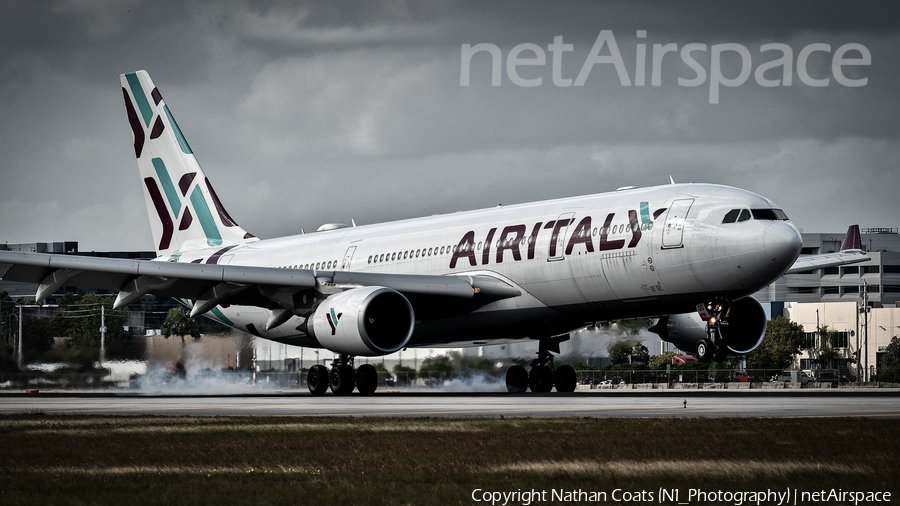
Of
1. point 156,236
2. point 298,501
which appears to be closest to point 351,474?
point 298,501

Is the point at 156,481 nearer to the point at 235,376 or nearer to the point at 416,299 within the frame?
the point at 416,299

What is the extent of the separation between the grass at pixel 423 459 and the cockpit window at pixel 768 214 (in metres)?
8.83

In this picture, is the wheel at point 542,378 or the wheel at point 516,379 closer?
the wheel at point 542,378

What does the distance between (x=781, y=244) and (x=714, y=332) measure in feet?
7.95

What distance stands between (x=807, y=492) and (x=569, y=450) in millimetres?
3345

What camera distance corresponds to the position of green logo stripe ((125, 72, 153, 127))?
38031mm

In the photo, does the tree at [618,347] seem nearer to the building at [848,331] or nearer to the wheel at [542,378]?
the wheel at [542,378]

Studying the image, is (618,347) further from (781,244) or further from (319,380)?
(781,244)

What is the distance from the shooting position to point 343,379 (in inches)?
1123

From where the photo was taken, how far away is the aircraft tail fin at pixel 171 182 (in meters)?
37.5

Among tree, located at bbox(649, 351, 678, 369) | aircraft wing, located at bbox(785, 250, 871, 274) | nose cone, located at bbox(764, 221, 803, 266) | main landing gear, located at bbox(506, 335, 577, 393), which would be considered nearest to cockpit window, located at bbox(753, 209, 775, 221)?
nose cone, located at bbox(764, 221, 803, 266)

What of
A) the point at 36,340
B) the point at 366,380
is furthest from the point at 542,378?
the point at 36,340

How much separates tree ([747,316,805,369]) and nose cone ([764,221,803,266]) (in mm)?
70135

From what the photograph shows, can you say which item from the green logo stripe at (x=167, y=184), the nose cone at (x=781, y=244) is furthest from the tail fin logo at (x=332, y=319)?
the green logo stripe at (x=167, y=184)
